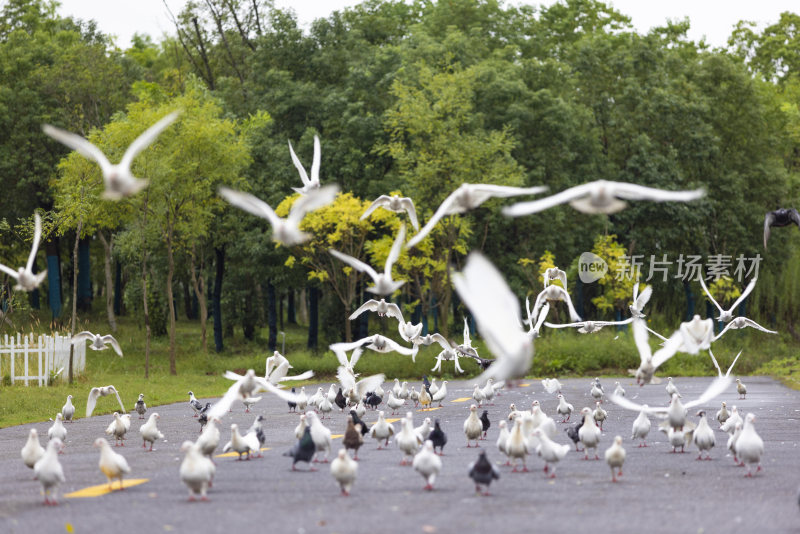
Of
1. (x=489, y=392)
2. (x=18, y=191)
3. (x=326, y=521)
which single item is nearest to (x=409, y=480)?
(x=326, y=521)

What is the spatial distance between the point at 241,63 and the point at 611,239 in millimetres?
23784

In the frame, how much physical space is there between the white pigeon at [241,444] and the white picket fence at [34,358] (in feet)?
52.5

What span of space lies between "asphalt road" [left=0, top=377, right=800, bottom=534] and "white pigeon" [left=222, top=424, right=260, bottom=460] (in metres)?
0.21

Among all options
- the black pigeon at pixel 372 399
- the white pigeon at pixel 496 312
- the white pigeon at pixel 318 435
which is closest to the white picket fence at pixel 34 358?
the black pigeon at pixel 372 399

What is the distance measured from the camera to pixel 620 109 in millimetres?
49594

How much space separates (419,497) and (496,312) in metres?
2.88

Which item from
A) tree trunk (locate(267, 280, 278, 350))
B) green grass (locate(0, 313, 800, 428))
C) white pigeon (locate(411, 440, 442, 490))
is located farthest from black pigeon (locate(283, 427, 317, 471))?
tree trunk (locate(267, 280, 278, 350))

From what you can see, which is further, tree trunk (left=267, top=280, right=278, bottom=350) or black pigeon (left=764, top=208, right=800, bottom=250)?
tree trunk (left=267, top=280, right=278, bottom=350)

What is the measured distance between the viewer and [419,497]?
9836mm

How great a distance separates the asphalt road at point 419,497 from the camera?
27.5 ft

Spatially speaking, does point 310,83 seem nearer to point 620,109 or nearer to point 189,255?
point 189,255

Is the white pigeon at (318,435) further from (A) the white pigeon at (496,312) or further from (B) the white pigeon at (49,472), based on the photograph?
(A) the white pigeon at (496,312)

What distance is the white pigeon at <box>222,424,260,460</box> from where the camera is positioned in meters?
12.4

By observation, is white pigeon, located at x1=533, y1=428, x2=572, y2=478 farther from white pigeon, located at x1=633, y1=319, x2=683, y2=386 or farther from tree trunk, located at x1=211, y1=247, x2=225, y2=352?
tree trunk, located at x1=211, y1=247, x2=225, y2=352
